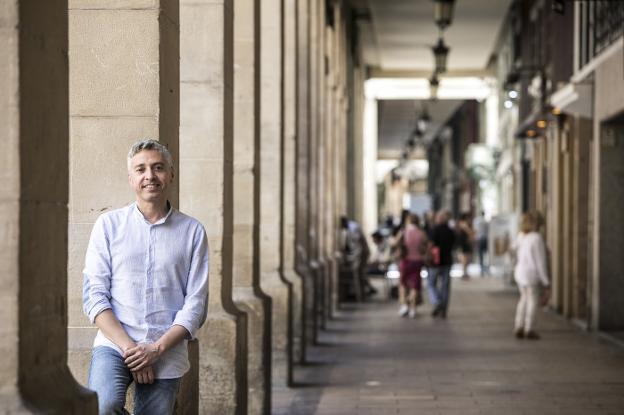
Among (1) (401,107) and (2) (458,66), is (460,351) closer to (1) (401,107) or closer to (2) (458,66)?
(2) (458,66)

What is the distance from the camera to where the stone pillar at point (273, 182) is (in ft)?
38.6

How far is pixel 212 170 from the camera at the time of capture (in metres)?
8.08

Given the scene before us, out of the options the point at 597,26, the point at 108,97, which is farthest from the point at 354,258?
the point at 108,97

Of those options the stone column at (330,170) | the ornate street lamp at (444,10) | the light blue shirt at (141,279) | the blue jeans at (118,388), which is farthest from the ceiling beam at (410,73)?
the blue jeans at (118,388)

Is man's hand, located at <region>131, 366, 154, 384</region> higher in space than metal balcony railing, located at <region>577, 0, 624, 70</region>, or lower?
lower

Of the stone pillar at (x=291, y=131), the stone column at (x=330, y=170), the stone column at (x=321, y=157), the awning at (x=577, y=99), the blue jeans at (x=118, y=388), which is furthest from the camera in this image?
the stone column at (x=330, y=170)

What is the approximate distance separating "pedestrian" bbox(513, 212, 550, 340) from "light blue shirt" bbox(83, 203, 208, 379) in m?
10.8

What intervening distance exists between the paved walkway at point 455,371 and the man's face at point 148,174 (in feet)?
16.8

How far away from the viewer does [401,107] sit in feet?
169

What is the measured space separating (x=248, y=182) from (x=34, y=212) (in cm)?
596

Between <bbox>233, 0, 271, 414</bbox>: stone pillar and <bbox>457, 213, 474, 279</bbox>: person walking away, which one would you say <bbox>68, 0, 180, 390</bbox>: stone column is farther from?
<bbox>457, 213, 474, 279</bbox>: person walking away

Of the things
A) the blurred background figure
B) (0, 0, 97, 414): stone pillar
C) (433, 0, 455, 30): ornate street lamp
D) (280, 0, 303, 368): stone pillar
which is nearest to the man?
(0, 0, 97, 414): stone pillar

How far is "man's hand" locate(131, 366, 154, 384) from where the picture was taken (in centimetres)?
493

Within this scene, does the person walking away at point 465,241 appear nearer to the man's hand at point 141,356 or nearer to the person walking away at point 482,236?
the person walking away at point 482,236
